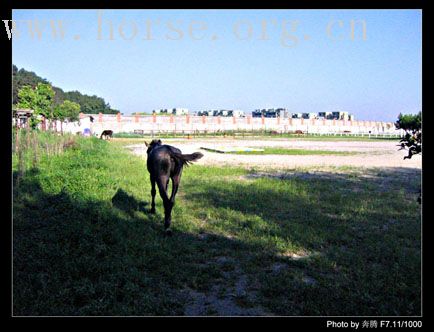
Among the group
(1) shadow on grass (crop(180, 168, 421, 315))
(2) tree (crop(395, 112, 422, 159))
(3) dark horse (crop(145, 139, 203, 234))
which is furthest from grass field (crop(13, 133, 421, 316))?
(2) tree (crop(395, 112, 422, 159))

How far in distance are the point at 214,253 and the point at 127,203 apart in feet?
11.4

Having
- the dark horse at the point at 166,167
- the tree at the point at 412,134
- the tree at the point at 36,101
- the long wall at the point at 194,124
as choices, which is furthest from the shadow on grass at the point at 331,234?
the long wall at the point at 194,124

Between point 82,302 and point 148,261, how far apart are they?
3.74 ft

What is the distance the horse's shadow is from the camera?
7.18 m

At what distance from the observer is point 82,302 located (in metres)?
3.44

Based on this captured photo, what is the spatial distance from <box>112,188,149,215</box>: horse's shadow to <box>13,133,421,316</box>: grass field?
3 centimetres

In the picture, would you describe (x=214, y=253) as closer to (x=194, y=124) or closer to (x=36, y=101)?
(x=36, y=101)

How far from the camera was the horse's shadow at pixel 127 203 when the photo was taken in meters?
7.18

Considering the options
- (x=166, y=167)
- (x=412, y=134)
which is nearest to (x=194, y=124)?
(x=166, y=167)

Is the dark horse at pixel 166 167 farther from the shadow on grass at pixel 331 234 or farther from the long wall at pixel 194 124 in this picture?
the long wall at pixel 194 124

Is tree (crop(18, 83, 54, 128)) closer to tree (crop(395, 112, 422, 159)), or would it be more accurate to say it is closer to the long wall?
the long wall

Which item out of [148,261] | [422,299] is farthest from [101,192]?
[422,299]

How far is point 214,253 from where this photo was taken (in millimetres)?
4914

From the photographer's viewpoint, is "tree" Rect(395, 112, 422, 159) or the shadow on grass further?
the shadow on grass
